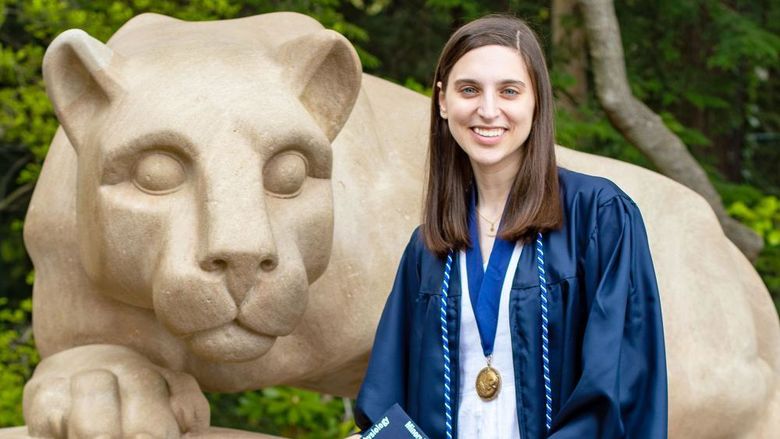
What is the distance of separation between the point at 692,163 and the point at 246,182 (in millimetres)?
3327

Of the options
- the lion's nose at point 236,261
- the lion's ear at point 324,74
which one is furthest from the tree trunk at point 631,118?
the lion's nose at point 236,261

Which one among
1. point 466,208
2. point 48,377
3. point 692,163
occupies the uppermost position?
point 466,208

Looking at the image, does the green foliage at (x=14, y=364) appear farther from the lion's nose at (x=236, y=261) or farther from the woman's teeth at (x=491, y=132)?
the woman's teeth at (x=491, y=132)

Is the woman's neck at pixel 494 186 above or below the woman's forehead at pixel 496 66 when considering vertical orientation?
below

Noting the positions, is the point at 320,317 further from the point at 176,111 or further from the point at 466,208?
the point at 466,208

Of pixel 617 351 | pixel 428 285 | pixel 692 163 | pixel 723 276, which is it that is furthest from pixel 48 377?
pixel 692 163

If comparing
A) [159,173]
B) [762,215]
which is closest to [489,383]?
[159,173]

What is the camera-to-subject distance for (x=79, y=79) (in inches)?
142

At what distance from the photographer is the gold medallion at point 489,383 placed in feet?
9.41

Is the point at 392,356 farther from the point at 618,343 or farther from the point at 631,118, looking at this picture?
the point at 631,118

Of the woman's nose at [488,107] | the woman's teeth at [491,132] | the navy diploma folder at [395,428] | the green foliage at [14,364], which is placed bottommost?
the green foliage at [14,364]

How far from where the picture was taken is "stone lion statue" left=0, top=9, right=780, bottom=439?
132 inches

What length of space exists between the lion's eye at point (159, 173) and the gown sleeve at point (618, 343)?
3.53ft

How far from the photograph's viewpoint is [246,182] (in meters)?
3.30
